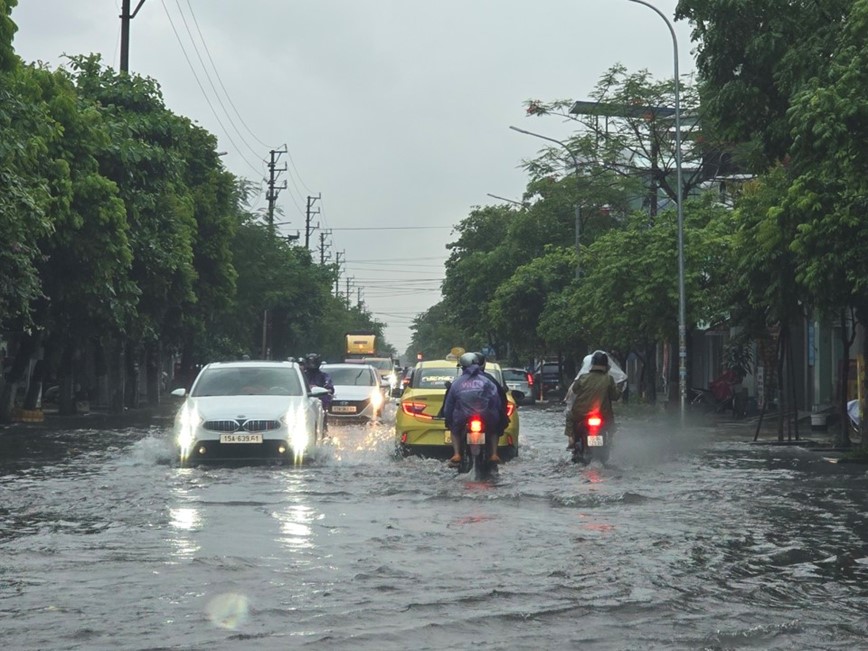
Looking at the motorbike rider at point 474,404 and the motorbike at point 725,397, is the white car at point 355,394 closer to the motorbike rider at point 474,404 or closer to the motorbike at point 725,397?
the motorbike at point 725,397

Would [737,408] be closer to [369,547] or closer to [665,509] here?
[665,509]

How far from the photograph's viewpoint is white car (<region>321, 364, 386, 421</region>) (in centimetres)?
3506

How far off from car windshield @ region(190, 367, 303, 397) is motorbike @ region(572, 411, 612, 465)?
3.82m

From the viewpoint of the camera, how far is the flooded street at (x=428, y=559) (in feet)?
24.5

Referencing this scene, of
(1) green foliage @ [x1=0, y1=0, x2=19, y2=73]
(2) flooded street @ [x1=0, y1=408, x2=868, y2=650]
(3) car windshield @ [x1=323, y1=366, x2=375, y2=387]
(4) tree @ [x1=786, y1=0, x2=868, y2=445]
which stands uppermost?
(1) green foliage @ [x1=0, y1=0, x2=19, y2=73]

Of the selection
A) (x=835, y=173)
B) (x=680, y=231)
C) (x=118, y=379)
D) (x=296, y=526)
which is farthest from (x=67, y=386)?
(x=296, y=526)

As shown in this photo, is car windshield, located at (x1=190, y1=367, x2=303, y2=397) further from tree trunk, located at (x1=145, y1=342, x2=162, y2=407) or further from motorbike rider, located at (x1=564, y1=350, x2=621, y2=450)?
tree trunk, located at (x1=145, y1=342, x2=162, y2=407)

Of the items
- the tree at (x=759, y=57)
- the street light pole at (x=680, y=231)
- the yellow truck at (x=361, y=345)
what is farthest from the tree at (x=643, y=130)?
the yellow truck at (x=361, y=345)

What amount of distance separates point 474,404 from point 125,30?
2924 cm

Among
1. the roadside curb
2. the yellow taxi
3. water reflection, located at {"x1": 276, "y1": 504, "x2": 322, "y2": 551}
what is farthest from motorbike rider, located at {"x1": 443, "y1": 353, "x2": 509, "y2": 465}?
the roadside curb

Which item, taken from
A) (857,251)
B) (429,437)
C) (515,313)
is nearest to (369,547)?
(429,437)

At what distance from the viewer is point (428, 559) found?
10.1 m

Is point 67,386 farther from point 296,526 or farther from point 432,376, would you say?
point 296,526

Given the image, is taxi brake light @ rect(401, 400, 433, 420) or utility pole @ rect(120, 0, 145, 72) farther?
utility pole @ rect(120, 0, 145, 72)
